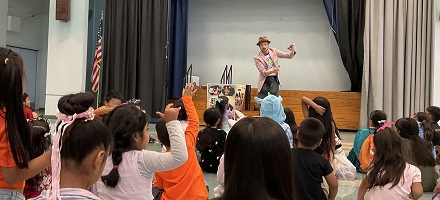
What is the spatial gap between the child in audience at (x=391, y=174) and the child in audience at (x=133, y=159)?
1.17m

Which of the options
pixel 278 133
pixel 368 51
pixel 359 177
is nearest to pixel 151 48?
pixel 368 51

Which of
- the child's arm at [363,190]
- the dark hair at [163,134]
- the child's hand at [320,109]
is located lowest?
the child's arm at [363,190]

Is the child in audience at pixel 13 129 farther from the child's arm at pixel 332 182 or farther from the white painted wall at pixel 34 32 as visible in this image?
the white painted wall at pixel 34 32

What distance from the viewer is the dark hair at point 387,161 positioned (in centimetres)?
232

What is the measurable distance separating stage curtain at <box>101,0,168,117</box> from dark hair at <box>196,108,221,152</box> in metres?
4.14

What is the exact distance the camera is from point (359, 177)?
441 cm

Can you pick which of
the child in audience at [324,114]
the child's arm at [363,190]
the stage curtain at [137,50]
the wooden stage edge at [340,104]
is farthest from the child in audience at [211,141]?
the stage curtain at [137,50]

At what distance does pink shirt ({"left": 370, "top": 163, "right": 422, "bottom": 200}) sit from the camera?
2322 millimetres

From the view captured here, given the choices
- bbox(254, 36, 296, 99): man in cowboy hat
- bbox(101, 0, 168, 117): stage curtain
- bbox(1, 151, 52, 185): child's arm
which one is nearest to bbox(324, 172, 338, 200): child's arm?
bbox(1, 151, 52, 185): child's arm

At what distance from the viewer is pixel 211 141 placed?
13.8 feet

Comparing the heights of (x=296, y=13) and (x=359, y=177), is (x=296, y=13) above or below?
above

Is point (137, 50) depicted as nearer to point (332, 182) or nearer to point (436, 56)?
point (436, 56)

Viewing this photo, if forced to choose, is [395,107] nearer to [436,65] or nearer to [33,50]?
[436,65]

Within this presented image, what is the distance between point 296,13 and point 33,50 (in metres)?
6.45
